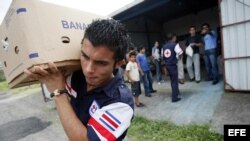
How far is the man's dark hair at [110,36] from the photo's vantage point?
4.43ft

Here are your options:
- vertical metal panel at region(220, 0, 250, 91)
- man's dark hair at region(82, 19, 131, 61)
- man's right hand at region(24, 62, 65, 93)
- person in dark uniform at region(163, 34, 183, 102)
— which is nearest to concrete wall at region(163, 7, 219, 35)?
vertical metal panel at region(220, 0, 250, 91)

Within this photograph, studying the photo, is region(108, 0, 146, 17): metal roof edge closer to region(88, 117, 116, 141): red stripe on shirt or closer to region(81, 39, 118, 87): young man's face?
region(81, 39, 118, 87): young man's face

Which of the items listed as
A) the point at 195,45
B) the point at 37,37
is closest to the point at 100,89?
the point at 37,37

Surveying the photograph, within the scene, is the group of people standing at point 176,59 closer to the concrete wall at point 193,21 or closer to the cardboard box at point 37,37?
the cardboard box at point 37,37

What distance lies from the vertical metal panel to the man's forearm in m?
5.66

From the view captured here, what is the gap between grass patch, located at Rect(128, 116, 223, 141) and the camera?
4.21 m

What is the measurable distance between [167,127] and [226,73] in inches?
104

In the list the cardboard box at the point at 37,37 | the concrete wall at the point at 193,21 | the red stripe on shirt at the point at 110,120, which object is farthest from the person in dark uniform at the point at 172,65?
the concrete wall at the point at 193,21

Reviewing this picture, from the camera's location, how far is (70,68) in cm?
160

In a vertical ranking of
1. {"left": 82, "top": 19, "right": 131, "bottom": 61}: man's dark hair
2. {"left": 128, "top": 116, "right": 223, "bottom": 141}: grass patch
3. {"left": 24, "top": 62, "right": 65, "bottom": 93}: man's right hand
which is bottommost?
{"left": 128, "top": 116, "right": 223, "bottom": 141}: grass patch

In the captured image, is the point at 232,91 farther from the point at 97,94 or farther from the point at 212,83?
the point at 97,94

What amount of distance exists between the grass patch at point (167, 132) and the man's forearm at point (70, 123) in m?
3.31

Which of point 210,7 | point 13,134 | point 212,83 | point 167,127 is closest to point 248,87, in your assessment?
point 212,83

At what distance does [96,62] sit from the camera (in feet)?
4.46
